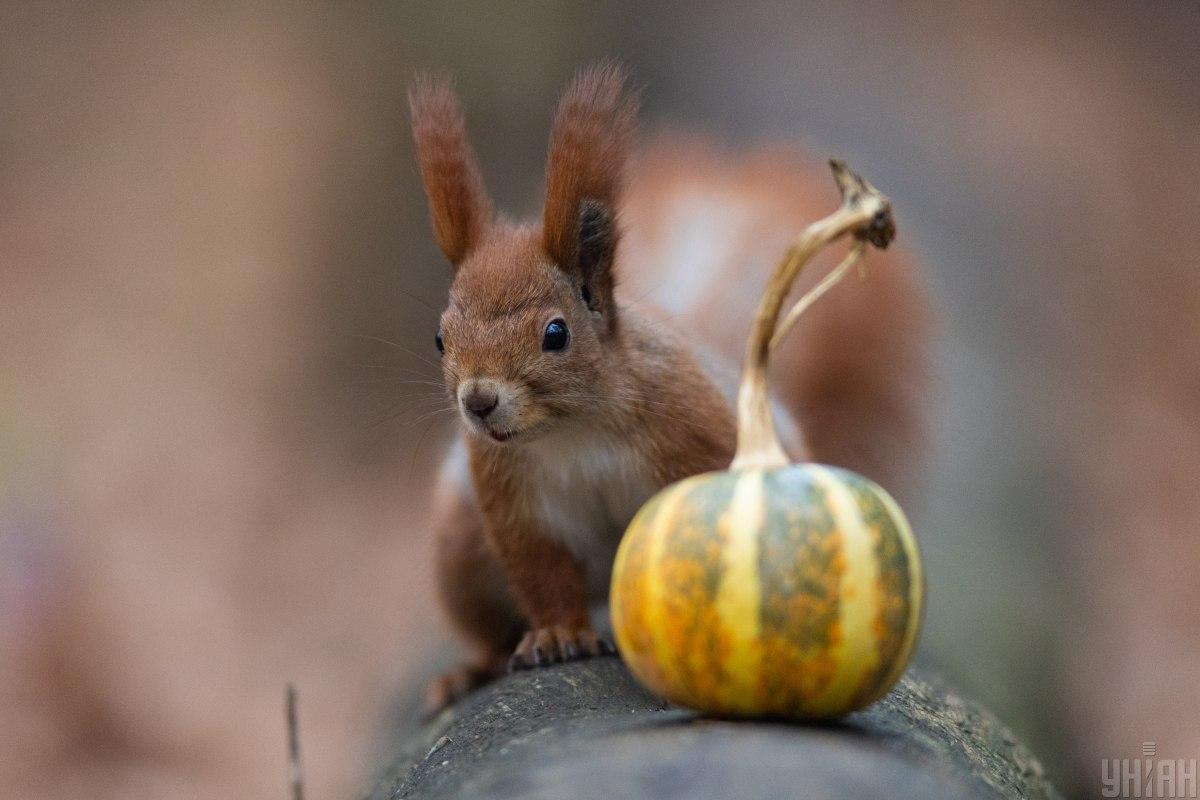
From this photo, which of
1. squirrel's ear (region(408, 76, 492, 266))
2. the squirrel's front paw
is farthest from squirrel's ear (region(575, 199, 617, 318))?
the squirrel's front paw

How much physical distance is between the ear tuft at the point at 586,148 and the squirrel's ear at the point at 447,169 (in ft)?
0.52

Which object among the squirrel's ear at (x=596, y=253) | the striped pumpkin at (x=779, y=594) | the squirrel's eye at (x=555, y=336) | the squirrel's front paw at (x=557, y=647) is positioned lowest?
the squirrel's front paw at (x=557, y=647)

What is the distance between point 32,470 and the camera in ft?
13.7

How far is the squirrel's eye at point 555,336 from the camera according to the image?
1829 mm

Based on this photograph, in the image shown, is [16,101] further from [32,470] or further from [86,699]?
[86,699]

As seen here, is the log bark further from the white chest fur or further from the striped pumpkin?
the white chest fur

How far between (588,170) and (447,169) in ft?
0.83

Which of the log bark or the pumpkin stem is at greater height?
the pumpkin stem

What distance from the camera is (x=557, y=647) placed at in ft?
6.66

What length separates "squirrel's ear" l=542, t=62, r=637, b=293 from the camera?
1.76 meters

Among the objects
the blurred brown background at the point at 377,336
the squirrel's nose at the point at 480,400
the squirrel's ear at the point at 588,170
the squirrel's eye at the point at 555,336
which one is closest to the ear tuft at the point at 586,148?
the squirrel's ear at the point at 588,170

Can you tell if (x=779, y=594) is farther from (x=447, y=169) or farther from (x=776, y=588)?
(x=447, y=169)

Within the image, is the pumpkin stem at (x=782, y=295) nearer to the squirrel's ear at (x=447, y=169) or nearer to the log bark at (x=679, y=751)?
the log bark at (x=679, y=751)

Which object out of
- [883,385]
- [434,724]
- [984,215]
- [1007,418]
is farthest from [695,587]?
[984,215]
